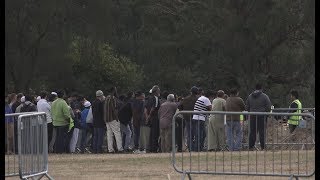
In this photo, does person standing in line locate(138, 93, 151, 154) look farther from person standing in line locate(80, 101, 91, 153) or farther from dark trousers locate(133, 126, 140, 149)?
person standing in line locate(80, 101, 91, 153)

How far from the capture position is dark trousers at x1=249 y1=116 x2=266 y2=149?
45.6 feet

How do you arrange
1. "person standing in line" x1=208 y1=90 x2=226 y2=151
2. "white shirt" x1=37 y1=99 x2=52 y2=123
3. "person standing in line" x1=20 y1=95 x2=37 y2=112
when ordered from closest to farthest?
"person standing in line" x1=208 y1=90 x2=226 y2=151
"person standing in line" x1=20 y1=95 x2=37 y2=112
"white shirt" x1=37 y1=99 x2=52 y2=123

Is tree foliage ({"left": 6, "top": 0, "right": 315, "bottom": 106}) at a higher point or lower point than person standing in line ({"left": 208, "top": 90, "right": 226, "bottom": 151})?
higher

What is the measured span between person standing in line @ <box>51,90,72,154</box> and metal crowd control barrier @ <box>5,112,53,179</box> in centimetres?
1051

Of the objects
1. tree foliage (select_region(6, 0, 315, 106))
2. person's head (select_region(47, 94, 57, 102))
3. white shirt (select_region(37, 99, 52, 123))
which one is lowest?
white shirt (select_region(37, 99, 52, 123))

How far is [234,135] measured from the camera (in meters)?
15.1

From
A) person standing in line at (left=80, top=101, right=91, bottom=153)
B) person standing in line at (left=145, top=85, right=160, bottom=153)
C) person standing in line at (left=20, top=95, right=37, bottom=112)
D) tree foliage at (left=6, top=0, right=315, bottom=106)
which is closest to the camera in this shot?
person standing in line at (left=20, top=95, right=37, bottom=112)

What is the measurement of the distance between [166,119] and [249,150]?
9.65m

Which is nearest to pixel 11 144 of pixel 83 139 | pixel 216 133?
pixel 216 133

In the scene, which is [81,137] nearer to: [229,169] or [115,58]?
[229,169]

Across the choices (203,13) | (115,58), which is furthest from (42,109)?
(203,13)

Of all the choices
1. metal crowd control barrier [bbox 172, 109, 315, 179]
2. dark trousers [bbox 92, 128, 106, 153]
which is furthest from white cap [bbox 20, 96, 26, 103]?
metal crowd control barrier [bbox 172, 109, 315, 179]

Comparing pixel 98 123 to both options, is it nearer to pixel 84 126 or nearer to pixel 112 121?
pixel 112 121
